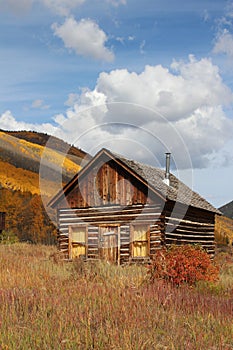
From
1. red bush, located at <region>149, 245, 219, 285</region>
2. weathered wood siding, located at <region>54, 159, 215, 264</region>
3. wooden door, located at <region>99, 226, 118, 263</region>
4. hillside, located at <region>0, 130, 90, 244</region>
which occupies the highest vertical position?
hillside, located at <region>0, 130, 90, 244</region>

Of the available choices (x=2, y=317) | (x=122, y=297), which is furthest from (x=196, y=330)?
(x=2, y=317)

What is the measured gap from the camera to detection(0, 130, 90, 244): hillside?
53.8 metres

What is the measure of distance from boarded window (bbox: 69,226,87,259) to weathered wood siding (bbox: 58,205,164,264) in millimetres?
263

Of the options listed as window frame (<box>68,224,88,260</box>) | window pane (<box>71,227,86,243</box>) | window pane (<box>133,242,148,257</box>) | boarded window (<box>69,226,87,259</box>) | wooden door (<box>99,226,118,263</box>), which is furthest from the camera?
window pane (<box>71,227,86,243</box>)

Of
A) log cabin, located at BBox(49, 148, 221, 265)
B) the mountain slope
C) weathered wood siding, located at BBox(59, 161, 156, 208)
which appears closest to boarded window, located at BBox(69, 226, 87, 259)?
log cabin, located at BBox(49, 148, 221, 265)

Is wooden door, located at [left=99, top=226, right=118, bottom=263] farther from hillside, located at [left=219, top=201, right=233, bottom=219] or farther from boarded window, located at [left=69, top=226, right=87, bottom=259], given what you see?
hillside, located at [left=219, top=201, right=233, bottom=219]

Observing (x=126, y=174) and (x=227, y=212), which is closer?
(x=126, y=174)

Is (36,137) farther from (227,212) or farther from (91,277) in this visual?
(91,277)

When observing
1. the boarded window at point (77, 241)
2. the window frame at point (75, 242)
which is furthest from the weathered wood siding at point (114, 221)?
the boarded window at point (77, 241)

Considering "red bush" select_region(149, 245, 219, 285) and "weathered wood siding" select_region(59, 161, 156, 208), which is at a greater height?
"weathered wood siding" select_region(59, 161, 156, 208)

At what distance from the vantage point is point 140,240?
23906 mm

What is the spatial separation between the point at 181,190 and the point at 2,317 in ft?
70.9

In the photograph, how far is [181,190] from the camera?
2811 cm

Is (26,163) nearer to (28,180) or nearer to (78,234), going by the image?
(28,180)
